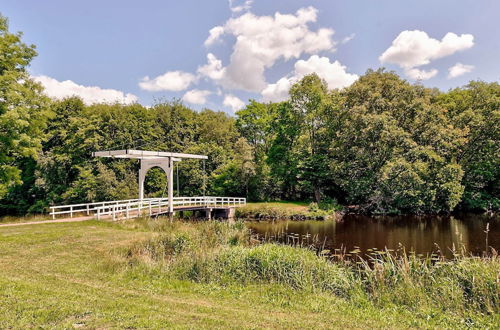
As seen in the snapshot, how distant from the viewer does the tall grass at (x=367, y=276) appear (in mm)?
6641

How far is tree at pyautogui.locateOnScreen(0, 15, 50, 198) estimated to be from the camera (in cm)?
1592

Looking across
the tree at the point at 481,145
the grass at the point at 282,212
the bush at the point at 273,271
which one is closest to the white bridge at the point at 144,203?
the grass at the point at 282,212

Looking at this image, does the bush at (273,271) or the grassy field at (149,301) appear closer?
the grassy field at (149,301)

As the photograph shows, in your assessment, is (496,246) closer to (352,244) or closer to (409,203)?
(352,244)

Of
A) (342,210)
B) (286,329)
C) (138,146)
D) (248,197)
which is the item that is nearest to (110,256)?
(286,329)

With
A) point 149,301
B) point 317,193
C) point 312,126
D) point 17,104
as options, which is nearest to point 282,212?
point 317,193

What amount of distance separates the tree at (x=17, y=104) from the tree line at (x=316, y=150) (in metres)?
7.75

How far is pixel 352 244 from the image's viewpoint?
15.2 meters

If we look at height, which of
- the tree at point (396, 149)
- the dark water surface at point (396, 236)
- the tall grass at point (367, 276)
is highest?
the tree at point (396, 149)

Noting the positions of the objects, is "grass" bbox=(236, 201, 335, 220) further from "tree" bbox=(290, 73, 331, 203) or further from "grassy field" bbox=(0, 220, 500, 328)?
"grassy field" bbox=(0, 220, 500, 328)

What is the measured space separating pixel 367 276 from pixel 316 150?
2670cm

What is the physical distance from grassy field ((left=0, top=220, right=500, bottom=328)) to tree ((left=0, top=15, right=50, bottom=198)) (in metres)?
9.03

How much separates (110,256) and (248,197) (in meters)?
26.9

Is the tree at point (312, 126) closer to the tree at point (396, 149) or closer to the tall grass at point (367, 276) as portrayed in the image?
the tree at point (396, 149)
